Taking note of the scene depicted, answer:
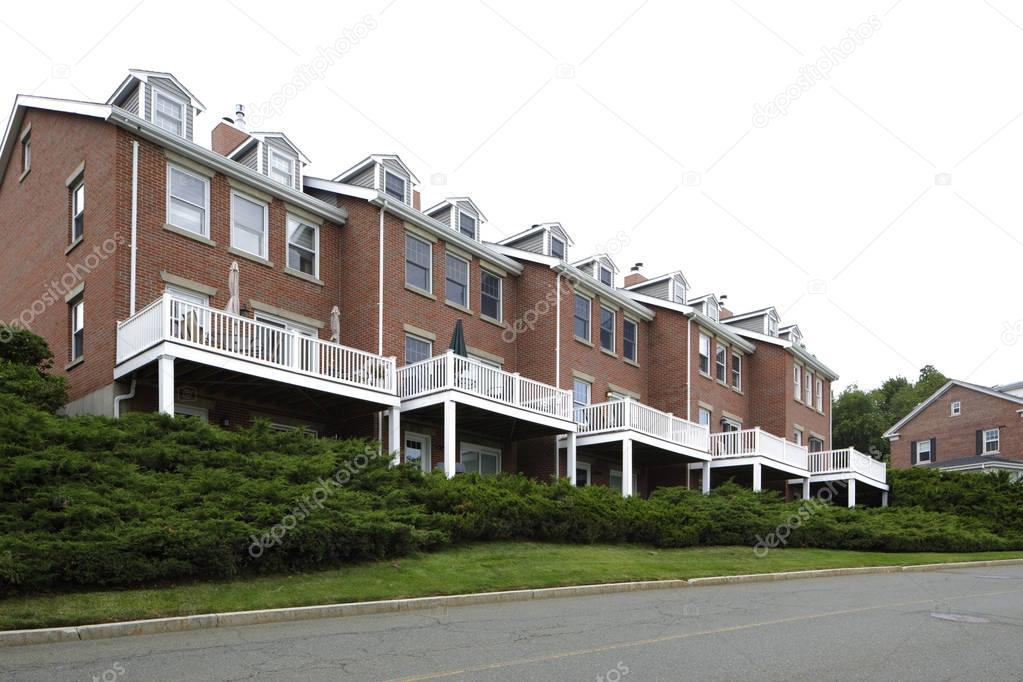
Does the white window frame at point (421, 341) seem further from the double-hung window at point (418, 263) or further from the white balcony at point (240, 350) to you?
the white balcony at point (240, 350)

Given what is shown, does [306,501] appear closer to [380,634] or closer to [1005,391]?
[380,634]

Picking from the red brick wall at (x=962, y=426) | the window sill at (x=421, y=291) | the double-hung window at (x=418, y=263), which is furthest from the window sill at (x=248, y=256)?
the red brick wall at (x=962, y=426)

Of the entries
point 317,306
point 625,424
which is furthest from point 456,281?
point 625,424

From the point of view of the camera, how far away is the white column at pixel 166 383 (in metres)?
18.4

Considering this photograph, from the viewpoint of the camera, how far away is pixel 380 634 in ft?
37.3

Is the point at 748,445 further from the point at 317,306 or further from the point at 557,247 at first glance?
the point at 317,306

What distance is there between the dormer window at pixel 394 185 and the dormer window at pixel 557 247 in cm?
657

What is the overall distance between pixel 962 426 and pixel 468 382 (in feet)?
131

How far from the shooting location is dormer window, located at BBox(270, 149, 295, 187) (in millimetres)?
25109

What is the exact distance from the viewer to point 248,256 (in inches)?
920

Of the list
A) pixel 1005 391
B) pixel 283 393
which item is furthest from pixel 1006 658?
pixel 1005 391

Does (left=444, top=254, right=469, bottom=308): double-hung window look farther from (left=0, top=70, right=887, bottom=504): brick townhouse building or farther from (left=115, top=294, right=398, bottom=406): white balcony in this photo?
(left=115, top=294, right=398, bottom=406): white balcony

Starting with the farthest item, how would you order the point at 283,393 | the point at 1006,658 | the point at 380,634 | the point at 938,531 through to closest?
the point at 938,531 < the point at 283,393 < the point at 380,634 < the point at 1006,658

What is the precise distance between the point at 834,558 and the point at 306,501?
47.4 feet
